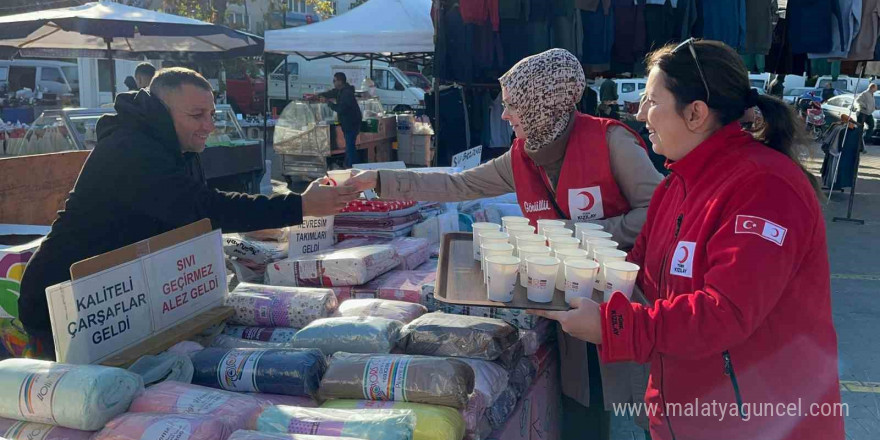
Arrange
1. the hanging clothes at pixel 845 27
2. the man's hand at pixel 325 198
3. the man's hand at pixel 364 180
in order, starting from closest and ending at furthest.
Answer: the man's hand at pixel 325 198
the man's hand at pixel 364 180
the hanging clothes at pixel 845 27

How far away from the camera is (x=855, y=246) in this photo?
8016 millimetres

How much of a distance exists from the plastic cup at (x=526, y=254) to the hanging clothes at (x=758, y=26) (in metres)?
Answer: 6.87

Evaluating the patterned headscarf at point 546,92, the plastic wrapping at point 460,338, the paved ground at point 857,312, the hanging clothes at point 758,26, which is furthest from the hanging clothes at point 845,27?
the plastic wrapping at point 460,338

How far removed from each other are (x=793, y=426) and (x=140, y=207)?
225cm

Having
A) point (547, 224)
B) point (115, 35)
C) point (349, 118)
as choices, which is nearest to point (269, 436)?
point (547, 224)

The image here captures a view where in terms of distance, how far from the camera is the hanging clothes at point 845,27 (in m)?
7.18

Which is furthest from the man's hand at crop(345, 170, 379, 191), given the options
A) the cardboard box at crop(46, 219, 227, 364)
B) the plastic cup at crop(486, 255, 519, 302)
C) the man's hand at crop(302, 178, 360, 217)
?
the plastic cup at crop(486, 255, 519, 302)

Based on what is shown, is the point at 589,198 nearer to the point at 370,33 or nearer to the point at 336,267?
the point at 336,267

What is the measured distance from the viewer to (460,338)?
7.49ft

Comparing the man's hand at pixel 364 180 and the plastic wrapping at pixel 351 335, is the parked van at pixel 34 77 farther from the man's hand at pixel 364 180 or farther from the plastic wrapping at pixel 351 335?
the plastic wrapping at pixel 351 335

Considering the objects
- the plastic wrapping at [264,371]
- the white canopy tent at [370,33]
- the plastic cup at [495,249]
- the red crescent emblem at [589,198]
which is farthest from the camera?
the white canopy tent at [370,33]

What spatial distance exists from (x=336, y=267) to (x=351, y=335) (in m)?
0.79

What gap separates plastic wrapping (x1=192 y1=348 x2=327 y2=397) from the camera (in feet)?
6.70

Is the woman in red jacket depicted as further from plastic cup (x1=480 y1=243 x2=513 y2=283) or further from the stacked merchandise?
the stacked merchandise
